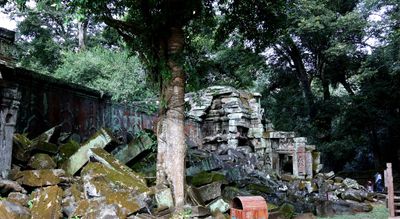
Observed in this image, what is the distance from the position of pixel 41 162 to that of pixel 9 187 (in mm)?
828

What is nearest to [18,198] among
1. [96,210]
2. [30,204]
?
[30,204]

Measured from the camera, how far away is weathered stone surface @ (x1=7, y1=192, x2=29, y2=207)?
5285 mm

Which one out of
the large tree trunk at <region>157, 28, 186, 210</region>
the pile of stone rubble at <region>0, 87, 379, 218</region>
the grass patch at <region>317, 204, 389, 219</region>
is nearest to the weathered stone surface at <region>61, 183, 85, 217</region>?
the pile of stone rubble at <region>0, 87, 379, 218</region>

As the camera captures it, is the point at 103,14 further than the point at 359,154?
No

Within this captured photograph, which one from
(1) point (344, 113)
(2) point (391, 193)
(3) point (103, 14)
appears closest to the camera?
(3) point (103, 14)

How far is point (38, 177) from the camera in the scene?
5.88m

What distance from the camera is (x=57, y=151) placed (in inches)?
275

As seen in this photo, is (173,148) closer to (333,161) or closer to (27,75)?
(27,75)

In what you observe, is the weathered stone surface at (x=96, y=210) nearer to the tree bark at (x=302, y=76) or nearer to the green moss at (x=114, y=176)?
the green moss at (x=114, y=176)

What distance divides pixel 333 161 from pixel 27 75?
23599mm

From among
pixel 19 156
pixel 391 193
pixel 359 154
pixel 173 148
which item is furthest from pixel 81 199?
pixel 359 154

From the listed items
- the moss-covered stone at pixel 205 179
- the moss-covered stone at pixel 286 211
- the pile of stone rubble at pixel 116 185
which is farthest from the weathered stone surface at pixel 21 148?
the moss-covered stone at pixel 286 211

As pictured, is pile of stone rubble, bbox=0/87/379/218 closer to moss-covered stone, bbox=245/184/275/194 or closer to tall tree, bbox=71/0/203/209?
moss-covered stone, bbox=245/184/275/194

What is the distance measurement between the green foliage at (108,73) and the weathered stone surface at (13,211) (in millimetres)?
10908
